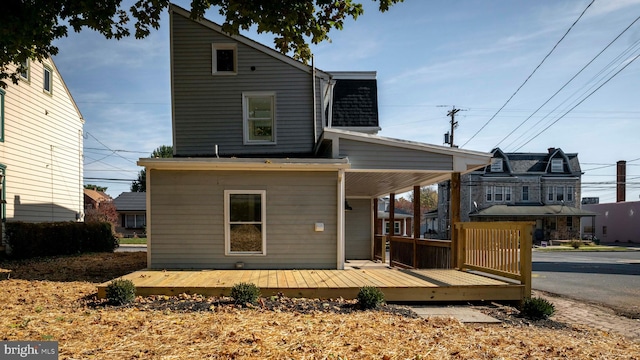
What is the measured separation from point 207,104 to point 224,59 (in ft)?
4.61

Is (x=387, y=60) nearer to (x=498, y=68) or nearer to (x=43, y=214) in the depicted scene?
(x=498, y=68)

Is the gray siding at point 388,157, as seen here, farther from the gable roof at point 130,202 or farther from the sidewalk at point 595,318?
the gable roof at point 130,202

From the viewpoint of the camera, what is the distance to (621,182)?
129 feet

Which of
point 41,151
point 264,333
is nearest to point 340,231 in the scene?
point 264,333

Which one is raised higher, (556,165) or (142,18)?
(142,18)

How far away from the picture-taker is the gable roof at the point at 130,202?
115 ft

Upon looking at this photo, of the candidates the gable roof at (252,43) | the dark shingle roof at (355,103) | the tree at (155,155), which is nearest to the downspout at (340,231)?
the gable roof at (252,43)

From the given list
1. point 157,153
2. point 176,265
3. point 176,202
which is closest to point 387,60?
point 176,202

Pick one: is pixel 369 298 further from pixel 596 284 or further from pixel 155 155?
pixel 155 155

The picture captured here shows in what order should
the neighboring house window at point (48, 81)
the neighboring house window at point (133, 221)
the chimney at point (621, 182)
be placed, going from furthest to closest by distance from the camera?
the chimney at point (621, 182) < the neighboring house window at point (133, 221) < the neighboring house window at point (48, 81)

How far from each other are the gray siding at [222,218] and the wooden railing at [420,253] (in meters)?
2.82

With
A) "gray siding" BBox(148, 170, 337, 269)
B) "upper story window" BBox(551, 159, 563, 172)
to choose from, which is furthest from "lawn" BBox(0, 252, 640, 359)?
"upper story window" BBox(551, 159, 563, 172)

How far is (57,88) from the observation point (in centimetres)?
1544

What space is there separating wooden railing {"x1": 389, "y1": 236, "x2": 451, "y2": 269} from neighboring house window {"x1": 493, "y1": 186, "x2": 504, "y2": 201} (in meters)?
24.5
